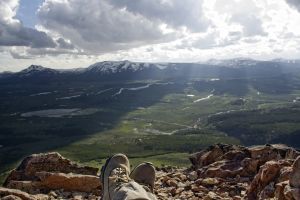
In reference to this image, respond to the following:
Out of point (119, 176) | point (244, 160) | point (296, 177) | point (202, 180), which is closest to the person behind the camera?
point (296, 177)

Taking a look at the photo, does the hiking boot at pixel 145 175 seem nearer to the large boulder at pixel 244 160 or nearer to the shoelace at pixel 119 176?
the shoelace at pixel 119 176

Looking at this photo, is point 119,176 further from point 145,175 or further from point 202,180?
point 202,180

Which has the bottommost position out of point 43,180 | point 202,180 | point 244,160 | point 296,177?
point 202,180

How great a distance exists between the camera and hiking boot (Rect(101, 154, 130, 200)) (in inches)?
453

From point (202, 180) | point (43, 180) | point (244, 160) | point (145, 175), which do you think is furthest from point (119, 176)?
point (244, 160)

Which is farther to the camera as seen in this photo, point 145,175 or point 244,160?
point 244,160

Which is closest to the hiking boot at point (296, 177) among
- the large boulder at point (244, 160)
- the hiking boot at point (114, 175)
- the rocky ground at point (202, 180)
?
the rocky ground at point (202, 180)

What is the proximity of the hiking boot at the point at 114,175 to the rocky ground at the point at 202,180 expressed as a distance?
7.81 feet

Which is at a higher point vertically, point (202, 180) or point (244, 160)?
point (244, 160)

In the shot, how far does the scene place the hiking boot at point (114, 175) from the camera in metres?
11.5

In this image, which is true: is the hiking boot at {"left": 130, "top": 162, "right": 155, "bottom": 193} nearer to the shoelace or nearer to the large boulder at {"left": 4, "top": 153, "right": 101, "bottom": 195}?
the shoelace

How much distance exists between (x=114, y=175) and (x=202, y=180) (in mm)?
6998

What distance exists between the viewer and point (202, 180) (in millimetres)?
18531

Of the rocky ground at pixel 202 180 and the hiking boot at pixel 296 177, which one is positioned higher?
the hiking boot at pixel 296 177
